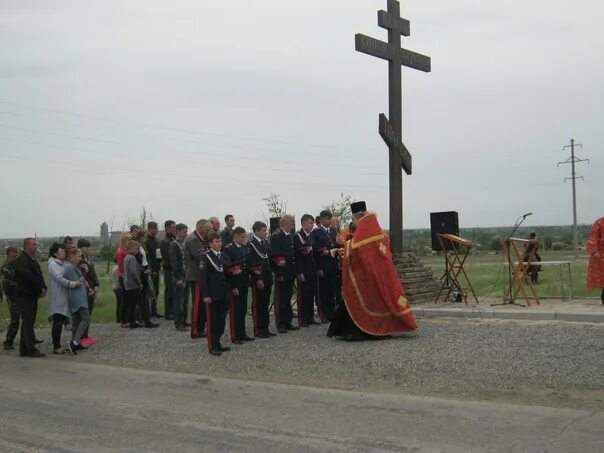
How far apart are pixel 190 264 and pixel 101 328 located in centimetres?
297

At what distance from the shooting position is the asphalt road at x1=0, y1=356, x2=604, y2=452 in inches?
211

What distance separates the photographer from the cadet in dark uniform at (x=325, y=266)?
1173 cm

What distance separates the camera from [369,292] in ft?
32.5

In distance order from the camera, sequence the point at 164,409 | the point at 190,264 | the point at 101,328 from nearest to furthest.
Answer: the point at 164,409 < the point at 190,264 < the point at 101,328

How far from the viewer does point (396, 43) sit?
45.3 feet

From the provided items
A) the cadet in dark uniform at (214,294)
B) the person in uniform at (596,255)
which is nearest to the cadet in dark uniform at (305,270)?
the cadet in dark uniform at (214,294)

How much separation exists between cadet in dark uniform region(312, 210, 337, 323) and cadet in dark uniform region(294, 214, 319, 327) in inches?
5.8

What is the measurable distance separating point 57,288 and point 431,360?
579 cm

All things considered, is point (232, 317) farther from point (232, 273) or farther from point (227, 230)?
point (227, 230)

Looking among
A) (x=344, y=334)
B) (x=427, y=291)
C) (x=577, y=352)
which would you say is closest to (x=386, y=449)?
(x=577, y=352)

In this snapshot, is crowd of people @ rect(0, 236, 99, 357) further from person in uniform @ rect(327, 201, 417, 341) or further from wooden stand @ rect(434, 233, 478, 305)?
wooden stand @ rect(434, 233, 478, 305)

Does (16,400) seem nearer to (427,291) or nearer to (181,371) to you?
(181,371)

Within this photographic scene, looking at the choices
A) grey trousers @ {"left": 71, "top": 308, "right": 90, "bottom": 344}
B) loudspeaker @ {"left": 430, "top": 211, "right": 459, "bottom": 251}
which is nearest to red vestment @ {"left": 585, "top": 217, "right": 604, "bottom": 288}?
loudspeaker @ {"left": 430, "top": 211, "right": 459, "bottom": 251}

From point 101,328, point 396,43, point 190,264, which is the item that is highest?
point 396,43
